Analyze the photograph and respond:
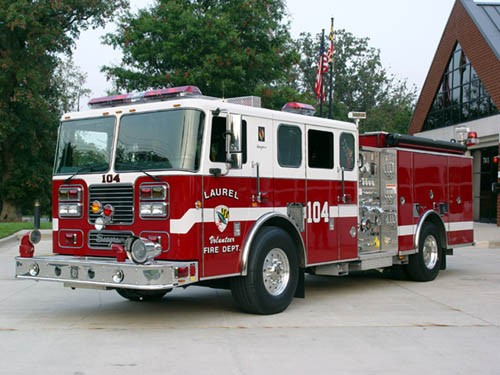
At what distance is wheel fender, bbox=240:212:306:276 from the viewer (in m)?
8.00

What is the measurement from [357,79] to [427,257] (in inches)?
1897

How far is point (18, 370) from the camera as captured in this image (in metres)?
5.89

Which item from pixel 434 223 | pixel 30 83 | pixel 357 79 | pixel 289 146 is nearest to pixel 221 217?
pixel 289 146

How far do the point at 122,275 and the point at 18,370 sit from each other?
1.63 metres

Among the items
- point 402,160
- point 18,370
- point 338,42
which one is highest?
point 338,42

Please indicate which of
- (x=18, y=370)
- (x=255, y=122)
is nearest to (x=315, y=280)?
(x=255, y=122)

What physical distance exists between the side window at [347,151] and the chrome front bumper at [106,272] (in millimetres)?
3407

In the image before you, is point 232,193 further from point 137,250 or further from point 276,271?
point 137,250

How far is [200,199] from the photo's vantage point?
7.49m

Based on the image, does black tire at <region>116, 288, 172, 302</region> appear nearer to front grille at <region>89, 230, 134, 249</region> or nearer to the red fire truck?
the red fire truck

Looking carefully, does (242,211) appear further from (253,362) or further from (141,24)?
(141,24)

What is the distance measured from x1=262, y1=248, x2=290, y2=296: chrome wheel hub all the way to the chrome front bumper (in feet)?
4.09

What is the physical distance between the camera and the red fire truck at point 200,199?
743 cm

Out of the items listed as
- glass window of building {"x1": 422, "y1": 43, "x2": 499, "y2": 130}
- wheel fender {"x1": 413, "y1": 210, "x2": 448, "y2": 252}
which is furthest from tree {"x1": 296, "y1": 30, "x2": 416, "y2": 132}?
wheel fender {"x1": 413, "y1": 210, "x2": 448, "y2": 252}
